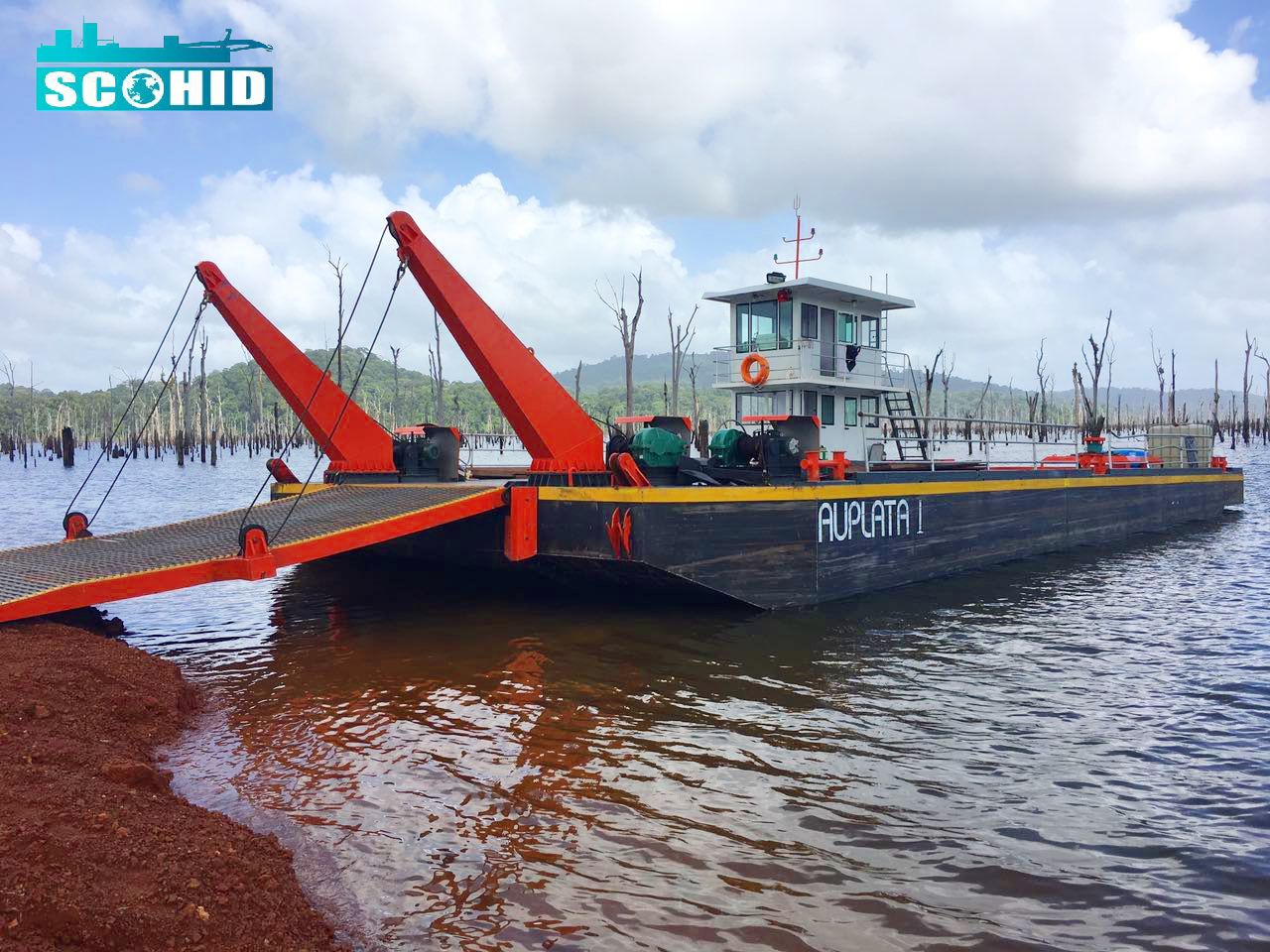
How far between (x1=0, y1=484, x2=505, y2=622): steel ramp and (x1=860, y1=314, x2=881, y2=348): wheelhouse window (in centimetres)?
874

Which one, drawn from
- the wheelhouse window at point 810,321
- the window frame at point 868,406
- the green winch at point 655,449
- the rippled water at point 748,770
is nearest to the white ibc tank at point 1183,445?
the window frame at point 868,406

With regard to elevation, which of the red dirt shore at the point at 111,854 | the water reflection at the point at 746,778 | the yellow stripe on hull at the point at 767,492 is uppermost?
the yellow stripe on hull at the point at 767,492

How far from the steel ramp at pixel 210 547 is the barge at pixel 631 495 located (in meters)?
0.03

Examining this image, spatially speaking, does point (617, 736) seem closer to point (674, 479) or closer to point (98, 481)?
point (674, 479)

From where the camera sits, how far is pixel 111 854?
155 inches

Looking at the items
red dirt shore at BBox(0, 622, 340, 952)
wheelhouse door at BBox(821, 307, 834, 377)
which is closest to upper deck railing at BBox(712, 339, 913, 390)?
wheelhouse door at BBox(821, 307, 834, 377)

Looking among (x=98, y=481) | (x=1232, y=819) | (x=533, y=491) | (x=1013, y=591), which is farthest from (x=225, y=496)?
(x=1232, y=819)

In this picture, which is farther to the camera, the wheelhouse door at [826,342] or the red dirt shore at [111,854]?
the wheelhouse door at [826,342]

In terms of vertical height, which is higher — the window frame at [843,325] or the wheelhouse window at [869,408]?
the window frame at [843,325]

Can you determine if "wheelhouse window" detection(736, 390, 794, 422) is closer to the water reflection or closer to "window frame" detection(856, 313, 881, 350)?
"window frame" detection(856, 313, 881, 350)

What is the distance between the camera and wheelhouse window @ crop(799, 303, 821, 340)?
15805mm

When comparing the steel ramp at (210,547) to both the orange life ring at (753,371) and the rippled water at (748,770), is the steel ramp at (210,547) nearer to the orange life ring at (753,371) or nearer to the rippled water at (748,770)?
the rippled water at (748,770)

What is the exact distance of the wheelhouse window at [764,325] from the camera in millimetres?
15828

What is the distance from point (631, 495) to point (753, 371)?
5.44 metres
